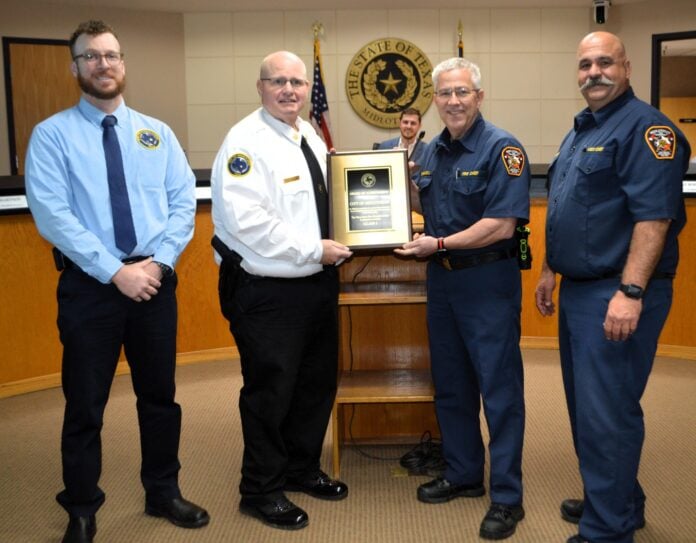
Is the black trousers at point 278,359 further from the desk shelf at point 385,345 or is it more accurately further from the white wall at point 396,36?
the white wall at point 396,36

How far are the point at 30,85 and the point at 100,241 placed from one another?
5415 millimetres

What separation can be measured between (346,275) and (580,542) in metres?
1.51

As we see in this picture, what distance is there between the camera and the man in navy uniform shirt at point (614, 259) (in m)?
2.14

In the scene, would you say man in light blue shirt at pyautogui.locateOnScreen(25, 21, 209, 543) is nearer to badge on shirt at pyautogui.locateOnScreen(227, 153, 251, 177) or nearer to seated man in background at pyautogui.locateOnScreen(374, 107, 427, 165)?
badge on shirt at pyautogui.locateOnScreen(227, 153, 251, 177)

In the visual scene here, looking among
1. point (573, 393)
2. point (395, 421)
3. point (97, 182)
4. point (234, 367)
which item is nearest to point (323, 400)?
point (395, 421)

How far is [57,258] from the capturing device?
7.98ft

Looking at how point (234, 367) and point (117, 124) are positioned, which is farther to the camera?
point (234, 367)

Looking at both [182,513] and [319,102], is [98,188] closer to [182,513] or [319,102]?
[182,513]

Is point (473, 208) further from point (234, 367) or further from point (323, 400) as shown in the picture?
point (234, 367)

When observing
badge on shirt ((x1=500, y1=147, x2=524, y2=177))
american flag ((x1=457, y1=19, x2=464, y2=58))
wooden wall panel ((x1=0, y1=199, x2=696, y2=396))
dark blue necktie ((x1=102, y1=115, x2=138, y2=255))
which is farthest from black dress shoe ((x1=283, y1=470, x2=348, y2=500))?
american flag ((x1=457, y1=19, x2=464, y2=58))

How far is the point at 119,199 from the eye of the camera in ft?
7.96

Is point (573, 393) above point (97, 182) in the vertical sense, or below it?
below

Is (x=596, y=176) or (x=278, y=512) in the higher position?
(x=596, y=176)

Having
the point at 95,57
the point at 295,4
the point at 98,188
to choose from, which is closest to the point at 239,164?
the point at 98,188
